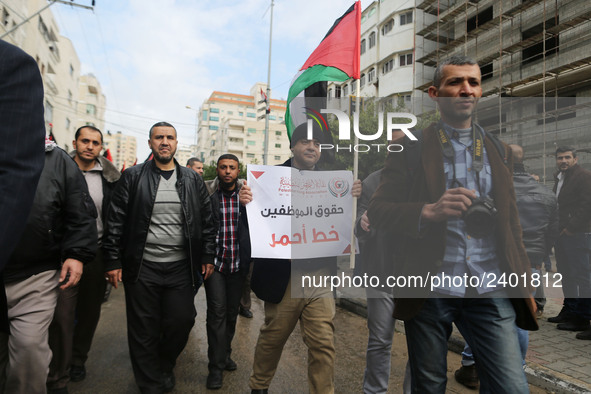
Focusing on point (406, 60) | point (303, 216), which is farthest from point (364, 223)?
point (406, 60)

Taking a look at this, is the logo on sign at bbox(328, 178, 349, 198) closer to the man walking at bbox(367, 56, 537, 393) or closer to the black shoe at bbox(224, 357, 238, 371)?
the man walking at bbox(367, 56, 537, 393)

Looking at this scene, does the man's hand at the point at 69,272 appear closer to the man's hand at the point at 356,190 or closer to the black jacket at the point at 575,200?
the man's hand at the point at 356,190

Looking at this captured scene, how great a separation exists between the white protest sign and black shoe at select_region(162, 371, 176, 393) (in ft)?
4.56

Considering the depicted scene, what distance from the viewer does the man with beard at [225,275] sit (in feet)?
11.9

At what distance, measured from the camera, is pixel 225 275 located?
3.91m

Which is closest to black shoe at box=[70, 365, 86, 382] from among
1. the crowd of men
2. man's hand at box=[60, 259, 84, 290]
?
the crowd of men

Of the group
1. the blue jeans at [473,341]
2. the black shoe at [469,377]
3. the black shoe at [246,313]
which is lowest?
the black shoe at [246,313]

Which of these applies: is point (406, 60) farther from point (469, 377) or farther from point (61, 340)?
point (61, 340)

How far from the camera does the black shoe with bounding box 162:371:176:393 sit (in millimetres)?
3297

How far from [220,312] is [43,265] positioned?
1.60m

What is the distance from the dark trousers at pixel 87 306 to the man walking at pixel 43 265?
1023 millimetres

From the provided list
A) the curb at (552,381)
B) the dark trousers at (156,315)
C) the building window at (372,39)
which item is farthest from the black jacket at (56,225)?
→ the building window at (372,39)

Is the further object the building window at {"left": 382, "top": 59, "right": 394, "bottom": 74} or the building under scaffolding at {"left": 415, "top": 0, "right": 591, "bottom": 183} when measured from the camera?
the building window at {"left": 382, "top": 59, "right": 394, "bottom": 74}

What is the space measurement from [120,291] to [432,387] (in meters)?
6.51
